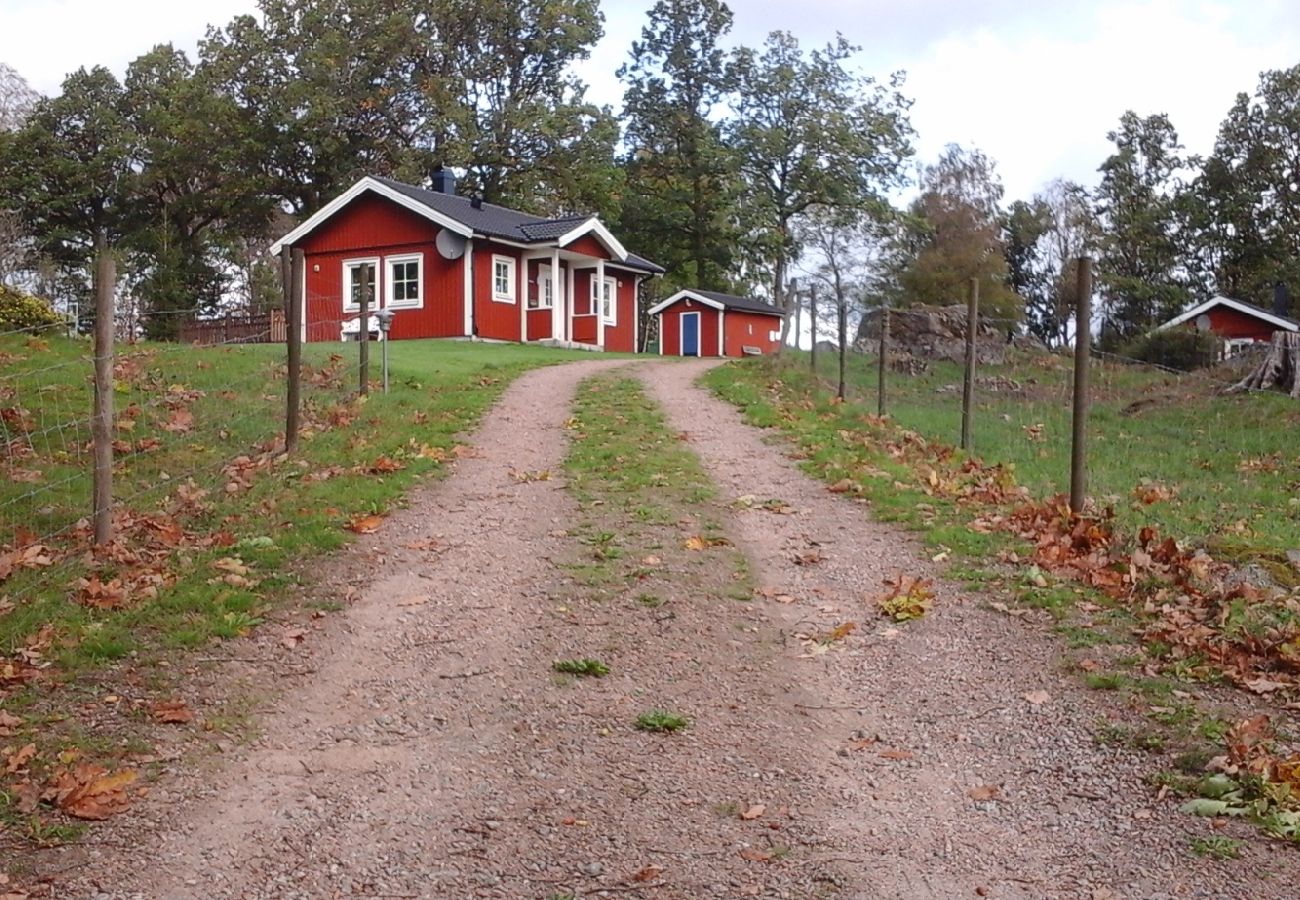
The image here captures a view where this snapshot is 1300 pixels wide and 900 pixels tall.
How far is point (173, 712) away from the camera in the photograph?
17.3 feet

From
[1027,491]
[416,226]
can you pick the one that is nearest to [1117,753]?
[1027,491]

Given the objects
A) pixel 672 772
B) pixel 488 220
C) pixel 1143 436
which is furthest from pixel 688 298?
pixel 672 772

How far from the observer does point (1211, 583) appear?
23.5ft

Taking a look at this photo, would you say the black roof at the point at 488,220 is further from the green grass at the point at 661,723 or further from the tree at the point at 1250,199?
the tree at the point at 1250,199

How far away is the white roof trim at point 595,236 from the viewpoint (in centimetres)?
3103

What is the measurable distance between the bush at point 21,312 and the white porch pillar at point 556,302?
512 inches

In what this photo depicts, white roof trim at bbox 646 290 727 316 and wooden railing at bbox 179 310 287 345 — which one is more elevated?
white roof trim at bbox 646 290 727 316

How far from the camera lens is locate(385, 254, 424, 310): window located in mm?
30594

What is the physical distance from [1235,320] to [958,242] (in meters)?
10.9

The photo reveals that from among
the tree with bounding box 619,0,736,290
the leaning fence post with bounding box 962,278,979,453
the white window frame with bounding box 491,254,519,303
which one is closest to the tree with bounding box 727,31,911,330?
the tree with bounding box 619,0,736,290

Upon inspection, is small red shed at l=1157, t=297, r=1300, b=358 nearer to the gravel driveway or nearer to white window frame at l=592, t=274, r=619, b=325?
white window frame at l=592, t=274, r=619, b=325

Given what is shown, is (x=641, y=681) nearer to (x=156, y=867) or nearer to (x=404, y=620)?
(x=404, y=620)

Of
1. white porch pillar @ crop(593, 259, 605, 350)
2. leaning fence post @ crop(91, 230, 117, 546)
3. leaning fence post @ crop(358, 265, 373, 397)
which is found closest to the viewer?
leaning fence post @ crop(91, 230, 117, 546)

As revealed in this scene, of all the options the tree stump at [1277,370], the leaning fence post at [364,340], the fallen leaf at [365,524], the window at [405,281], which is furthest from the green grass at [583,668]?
the window at [405,281]
